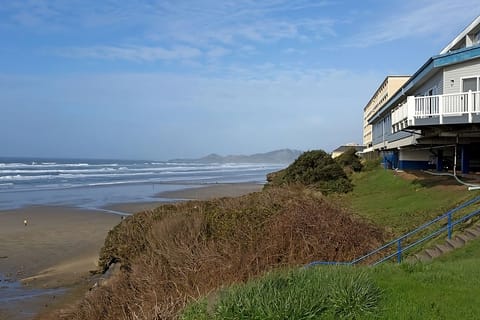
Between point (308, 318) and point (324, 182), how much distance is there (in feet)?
91.9

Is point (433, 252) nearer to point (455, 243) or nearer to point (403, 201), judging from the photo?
point (455, 243)

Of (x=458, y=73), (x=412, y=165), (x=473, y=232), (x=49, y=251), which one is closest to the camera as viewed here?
(x=473, y=232)

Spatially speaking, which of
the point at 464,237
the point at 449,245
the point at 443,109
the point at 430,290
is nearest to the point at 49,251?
the point at 449,245

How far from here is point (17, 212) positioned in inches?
1312

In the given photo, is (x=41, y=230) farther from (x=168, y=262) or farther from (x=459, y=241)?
(x=459, y=241)

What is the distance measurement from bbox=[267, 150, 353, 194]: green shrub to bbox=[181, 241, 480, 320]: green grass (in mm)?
23509

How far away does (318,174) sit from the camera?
3544 centimetres

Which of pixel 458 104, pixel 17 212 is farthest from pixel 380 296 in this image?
pixel 17 212

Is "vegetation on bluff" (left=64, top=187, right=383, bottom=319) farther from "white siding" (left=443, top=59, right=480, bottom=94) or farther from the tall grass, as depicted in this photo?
"white siding" (left=443, top=59, right=480, bottom=94)

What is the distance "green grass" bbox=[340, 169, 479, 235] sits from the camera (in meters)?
18.3

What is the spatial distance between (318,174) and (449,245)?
73.3 ft

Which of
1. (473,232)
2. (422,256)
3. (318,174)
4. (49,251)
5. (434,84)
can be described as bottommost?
(49,251)

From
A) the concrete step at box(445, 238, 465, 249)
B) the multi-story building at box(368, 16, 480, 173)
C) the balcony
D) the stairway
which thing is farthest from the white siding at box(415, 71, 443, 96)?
the concrete step at box(445, 238, 465, 249)

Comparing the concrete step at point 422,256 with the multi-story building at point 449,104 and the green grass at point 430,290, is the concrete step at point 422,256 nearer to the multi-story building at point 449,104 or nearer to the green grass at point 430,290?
the green grass at point 430,290
